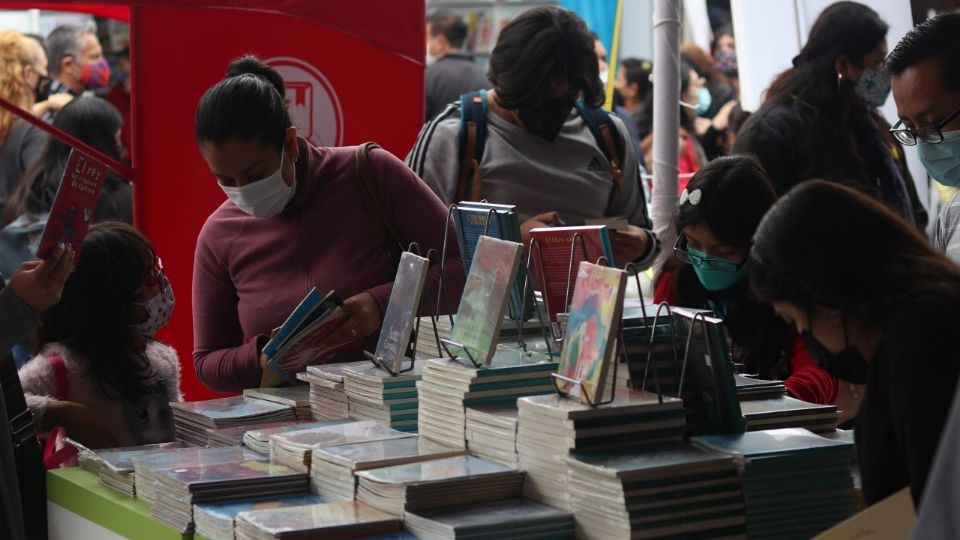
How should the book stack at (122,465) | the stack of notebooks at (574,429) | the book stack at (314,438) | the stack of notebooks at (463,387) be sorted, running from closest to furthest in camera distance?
1. the stack of notebooks at (574,429)
2. the stack of notebooks at (463,387)
3. the book stack at (314,438)
4. the book stack at (122,465)

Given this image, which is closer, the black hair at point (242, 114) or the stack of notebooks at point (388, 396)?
the stack of notebooks at point (388, 396)

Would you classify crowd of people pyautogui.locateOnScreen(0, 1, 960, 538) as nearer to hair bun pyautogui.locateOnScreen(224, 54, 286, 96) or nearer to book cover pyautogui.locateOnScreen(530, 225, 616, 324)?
hair bun pyautogui.locateOnScreen(224, 54, 286, 96)

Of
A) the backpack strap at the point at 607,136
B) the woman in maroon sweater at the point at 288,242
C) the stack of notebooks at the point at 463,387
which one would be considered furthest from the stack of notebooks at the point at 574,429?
the backpack strap at the point at 607,136

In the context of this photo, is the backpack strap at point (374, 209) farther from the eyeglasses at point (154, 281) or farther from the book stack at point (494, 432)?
the book stack at point (494, 432)

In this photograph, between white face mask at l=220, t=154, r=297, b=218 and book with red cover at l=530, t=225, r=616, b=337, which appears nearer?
book with red cover at l=530, t=225, r=616, b=337

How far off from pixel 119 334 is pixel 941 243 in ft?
6.57

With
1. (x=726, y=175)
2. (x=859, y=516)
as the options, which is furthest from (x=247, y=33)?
(x=859, y=516)

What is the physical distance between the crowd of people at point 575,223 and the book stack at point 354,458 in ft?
2.14

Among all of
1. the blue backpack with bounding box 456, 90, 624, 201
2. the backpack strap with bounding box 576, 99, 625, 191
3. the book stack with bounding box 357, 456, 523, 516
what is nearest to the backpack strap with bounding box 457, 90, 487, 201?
the blue backpack with bounding box 456, 90, 624, 201

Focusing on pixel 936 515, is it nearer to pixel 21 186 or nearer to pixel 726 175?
pixel 726 175

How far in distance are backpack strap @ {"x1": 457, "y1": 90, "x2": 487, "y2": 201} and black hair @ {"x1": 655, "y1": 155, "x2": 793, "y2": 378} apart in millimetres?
978

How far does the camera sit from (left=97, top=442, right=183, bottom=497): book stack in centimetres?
254

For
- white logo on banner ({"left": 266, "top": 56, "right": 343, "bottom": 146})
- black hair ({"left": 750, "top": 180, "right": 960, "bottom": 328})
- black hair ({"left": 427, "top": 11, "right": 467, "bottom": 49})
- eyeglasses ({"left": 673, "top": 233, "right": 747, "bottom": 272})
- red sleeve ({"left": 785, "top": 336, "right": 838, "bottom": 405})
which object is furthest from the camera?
black hair ({"left": 427, "top": 11, "right": 467, "bottom": 49})

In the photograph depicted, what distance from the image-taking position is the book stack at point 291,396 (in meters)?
2.85
